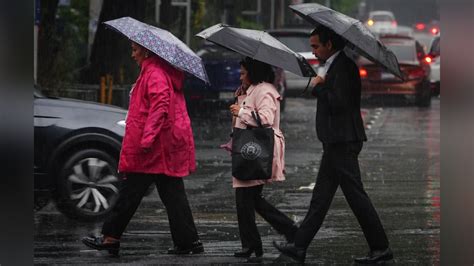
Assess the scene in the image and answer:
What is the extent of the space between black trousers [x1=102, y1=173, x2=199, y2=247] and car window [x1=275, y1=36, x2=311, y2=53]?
63.3 ft

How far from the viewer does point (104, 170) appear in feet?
36.7

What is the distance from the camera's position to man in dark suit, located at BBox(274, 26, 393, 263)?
28.0ft

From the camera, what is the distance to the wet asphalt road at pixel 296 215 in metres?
9.15

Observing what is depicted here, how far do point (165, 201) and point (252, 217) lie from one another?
68cm

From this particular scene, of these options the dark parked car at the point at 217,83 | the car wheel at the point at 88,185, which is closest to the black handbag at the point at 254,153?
the car wheel at the point at 88,185

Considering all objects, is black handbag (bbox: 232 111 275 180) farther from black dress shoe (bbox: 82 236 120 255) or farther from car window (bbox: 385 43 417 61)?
car window (bbox: 385 43 417 61)

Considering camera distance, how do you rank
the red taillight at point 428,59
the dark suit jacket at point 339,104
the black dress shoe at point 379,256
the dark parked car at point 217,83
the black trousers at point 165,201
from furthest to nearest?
the red taillight at point 428,59, the dark parked car at point 217,83, the black trousers at point 165,201, the black dress shoe at point 379,256, the dark suit jacket at point 339,104

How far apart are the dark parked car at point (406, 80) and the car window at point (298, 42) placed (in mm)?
1412

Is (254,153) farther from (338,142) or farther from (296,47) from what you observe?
(296,47)

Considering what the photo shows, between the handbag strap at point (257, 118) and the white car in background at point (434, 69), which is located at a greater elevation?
the handbag strap at point (257, 118)

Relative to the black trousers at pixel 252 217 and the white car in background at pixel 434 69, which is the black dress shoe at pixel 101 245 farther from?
the white car in background at pixel 434 69

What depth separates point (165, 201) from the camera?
9.18 meters

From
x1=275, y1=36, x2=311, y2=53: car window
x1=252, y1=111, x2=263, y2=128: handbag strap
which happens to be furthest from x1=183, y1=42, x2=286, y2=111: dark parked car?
x1=252, y1=111, x2=263, y2=128: handbag strap
